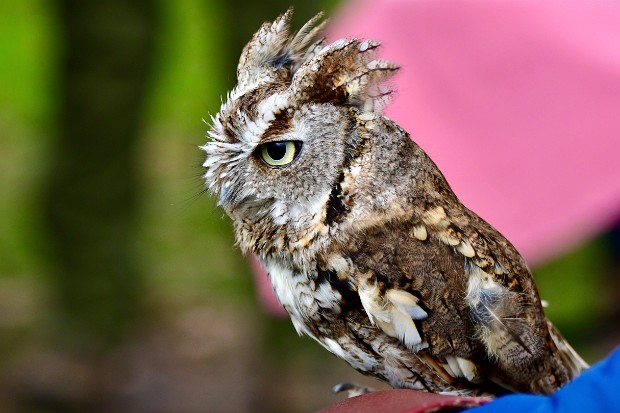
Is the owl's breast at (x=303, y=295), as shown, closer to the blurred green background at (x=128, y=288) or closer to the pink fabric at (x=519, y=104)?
the pink fabric at (x=519, y=104)

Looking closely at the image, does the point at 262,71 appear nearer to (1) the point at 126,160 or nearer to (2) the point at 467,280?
(2) the point at 467,280

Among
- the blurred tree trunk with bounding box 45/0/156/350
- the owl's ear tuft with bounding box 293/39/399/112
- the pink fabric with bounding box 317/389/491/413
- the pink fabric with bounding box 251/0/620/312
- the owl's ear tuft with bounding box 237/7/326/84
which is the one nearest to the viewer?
the pink fabric with bounding box 317/389/491/413

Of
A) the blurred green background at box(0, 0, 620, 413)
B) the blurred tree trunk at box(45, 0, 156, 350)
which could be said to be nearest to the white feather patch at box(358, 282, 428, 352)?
the blurred green background at box(0, 0, 620, 413)

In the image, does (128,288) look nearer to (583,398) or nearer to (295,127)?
(295,127)

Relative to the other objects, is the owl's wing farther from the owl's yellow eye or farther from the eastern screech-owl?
the owl's yellow eye


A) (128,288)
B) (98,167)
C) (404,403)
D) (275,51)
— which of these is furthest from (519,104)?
(128,288)

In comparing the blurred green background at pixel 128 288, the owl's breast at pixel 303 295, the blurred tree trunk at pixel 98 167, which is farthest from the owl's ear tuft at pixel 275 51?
the blurred tree trunk at pixel 98 167
